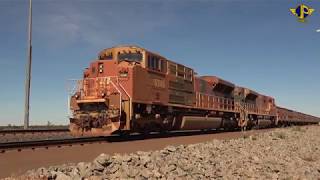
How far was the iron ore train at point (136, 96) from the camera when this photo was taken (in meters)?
15.1

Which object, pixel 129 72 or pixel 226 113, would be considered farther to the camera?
pixel 226 113

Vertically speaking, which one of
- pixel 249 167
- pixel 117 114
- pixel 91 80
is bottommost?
pixel 249 167

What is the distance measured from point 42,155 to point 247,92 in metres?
26.7

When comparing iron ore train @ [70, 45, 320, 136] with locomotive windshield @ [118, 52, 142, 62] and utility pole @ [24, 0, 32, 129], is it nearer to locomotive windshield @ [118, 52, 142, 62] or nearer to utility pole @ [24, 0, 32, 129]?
locomotive windshield @ [118, 52, 142, 62]

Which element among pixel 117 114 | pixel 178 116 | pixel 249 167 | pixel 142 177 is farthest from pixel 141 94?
pixel 142 177

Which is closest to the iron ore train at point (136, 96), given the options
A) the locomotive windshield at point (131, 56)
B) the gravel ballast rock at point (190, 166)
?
the locomotive windshield at point (131, 56)

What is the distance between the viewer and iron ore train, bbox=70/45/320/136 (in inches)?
596

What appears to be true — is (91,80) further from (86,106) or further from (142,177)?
(142,177)

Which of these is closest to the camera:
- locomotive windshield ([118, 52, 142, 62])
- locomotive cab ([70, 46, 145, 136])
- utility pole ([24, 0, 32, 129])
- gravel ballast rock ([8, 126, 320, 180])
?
gravel ballast rock ([8, 126, 320, 180])

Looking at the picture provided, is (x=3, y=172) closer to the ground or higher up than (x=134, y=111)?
closer to the ground

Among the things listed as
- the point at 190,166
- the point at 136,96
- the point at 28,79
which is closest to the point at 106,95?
the point at 136,96

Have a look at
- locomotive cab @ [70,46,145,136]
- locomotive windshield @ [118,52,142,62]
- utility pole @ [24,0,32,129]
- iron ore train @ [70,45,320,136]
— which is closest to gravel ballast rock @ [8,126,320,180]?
locomotive cab @ [70,46,145,136]

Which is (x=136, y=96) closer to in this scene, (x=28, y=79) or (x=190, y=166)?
(x=190, y=166)

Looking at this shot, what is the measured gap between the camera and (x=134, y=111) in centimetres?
1581
